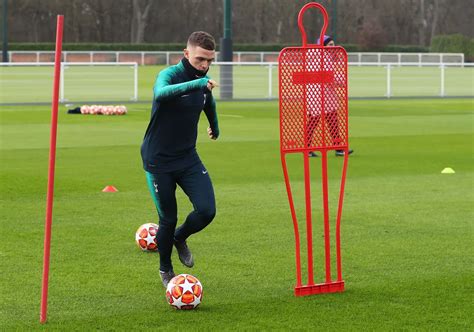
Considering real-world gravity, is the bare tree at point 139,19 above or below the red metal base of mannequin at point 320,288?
above

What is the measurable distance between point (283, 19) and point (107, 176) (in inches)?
2982

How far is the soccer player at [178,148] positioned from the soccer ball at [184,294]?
597 mm

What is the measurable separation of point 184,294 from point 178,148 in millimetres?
1181

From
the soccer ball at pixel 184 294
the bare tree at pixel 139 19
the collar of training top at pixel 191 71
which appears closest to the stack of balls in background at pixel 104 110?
the collar of training top at pixel 191 71

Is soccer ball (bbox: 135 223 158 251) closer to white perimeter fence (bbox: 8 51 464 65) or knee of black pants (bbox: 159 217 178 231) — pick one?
knee of black pants (bbox: 159 217 178 231)

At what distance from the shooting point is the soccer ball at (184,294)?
8.23 metres

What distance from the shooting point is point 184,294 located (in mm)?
8219

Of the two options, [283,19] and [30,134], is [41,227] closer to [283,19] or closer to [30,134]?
[30,134]

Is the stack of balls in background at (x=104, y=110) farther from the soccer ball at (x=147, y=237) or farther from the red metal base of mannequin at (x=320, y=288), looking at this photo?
the red metal base of mannequin at (x=320, y=288)

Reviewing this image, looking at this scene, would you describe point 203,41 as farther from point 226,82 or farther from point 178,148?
point 226,82

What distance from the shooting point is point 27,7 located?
82.6 metres

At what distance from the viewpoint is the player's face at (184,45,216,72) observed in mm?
8484

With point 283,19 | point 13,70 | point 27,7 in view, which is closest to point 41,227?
point 13,70

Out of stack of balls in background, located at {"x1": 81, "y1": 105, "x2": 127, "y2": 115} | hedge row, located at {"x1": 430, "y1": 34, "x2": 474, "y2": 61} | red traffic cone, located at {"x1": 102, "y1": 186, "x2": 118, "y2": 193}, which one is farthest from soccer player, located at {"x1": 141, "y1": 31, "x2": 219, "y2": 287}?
hedge row, located at {"x1": 430, "y1": 34, "x2": 474, "y2": 61}
